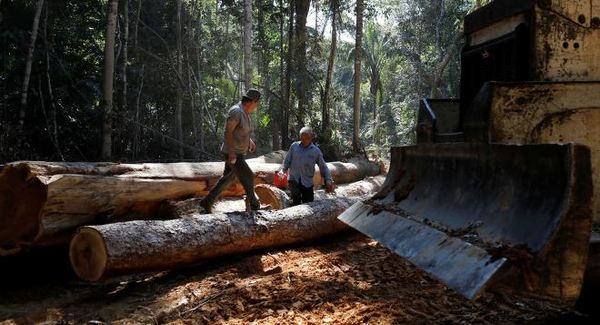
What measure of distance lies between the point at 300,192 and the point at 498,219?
15.4 feet

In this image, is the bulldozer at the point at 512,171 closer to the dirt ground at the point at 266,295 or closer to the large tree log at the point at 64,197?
the dirt ground at the point at 266,295

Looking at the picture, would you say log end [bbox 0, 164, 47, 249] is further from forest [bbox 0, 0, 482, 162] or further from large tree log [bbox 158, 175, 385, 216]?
forest [bbox 0, 0, 482, 162]

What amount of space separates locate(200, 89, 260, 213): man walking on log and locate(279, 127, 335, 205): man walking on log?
3.14 ft

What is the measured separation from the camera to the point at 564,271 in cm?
257

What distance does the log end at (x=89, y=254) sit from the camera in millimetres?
4699

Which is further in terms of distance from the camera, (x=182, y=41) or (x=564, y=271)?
(x=182, y=41)

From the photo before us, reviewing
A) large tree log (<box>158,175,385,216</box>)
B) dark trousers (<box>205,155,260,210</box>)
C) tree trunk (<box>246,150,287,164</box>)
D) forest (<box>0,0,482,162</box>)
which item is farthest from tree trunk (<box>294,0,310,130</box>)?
dark trousers (<box>205,155,260,210</box>)

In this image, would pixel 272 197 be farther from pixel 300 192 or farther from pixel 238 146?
pixel 238 146

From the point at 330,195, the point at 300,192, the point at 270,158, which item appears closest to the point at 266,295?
the point at 300,192

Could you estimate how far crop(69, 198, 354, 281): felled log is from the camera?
4.75 m

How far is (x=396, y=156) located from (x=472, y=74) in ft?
3.87

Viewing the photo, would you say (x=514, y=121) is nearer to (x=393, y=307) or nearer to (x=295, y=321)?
(x=393, y=307)

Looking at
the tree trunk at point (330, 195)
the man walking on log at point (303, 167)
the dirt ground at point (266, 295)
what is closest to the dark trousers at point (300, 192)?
the man walking on log at point (303, 167)

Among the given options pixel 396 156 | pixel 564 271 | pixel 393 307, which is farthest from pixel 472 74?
pixel 564 271
